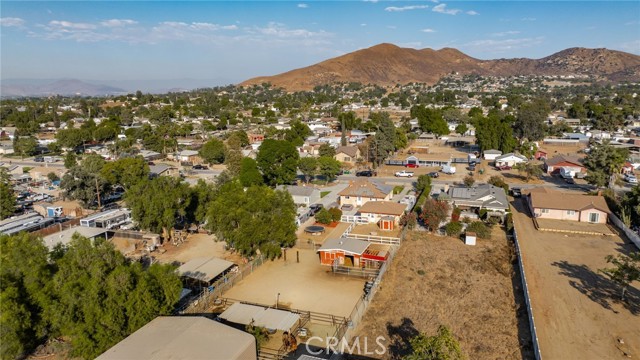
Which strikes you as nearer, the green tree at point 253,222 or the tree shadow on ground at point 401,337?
the tree shadow on ground at point 401,337

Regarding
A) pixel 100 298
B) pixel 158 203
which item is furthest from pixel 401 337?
pixel 158 203

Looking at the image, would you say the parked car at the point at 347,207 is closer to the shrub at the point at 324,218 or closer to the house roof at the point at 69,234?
the shrub at the point at 324,218

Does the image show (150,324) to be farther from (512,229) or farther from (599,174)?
(599,174)

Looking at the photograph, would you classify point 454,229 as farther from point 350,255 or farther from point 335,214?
point 335,214

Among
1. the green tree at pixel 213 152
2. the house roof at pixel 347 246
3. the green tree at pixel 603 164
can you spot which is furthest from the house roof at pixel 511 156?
the green tree at pixel 213 152

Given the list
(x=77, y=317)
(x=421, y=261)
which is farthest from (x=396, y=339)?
(x=77, y=317)

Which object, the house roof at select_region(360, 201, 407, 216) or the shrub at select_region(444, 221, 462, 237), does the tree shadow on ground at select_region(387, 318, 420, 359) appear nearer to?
the shrub at select_region(444, 221, 462, 237)
